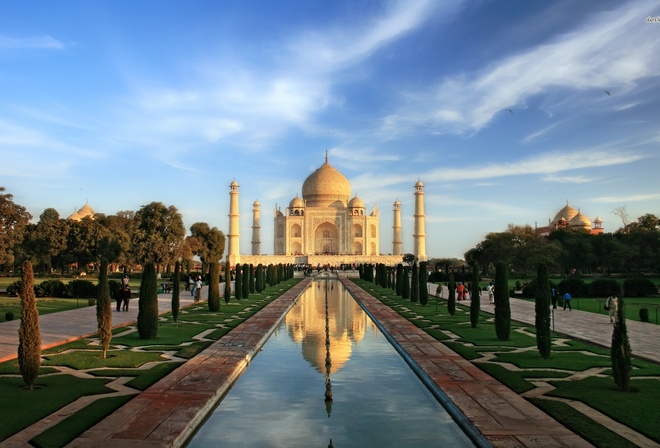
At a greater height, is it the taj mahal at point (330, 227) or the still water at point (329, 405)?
the taj mahal at point (330, 227)

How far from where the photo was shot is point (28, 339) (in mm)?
7031

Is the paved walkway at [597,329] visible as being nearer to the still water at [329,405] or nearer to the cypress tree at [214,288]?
the still water at [329,405]

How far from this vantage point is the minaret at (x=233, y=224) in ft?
187

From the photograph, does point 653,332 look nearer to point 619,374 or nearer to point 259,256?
point 619,374

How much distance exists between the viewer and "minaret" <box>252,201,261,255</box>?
65.0 m

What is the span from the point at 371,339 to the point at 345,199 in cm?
5422

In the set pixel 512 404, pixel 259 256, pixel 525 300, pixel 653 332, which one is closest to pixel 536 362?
pixel 512 404

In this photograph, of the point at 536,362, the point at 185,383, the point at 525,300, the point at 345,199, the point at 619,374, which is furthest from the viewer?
the point at 345,199

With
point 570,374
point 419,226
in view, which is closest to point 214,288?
point 570,374

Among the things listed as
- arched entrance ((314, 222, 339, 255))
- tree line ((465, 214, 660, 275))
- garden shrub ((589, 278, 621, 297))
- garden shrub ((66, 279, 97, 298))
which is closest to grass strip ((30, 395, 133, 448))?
garden shrub ((66, 279, 97, 298))

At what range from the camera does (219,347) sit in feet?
34.3

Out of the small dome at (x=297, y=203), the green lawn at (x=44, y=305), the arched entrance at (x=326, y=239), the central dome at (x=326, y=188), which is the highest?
the central dome at (x=326, y=188)

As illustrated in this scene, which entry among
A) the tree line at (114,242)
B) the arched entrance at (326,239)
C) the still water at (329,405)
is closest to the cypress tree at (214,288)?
the still water at (329,405)

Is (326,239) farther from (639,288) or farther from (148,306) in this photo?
(148,306)
